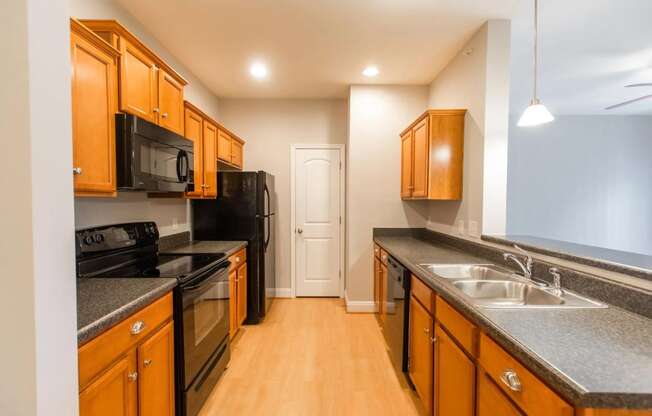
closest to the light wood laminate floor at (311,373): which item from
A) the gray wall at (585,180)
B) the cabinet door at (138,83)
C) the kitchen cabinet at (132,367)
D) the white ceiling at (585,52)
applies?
the kitchen cabinet at (132,367)

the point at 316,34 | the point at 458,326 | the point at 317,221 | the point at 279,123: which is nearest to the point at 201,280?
the point at 458,326

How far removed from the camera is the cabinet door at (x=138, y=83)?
1.70 meters

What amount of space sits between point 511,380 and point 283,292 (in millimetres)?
3551

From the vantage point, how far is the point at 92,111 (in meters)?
1.48

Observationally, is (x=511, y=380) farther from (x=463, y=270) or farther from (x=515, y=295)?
(x=463, y=270)

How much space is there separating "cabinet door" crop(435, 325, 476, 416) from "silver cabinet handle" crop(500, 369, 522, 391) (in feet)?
0.86

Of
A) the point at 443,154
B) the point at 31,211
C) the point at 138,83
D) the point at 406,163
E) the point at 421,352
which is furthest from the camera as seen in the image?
the point at 406,163

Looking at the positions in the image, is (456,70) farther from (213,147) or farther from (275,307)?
(275,307)

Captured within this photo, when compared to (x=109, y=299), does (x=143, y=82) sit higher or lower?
higher

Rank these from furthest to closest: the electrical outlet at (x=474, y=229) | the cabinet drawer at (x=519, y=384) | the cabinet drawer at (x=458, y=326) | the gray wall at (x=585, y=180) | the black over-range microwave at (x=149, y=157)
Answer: the gray wall at (x=585, y=180)
the electrical outlet at (x=474, y=229)
the black over-range microwave at (x=149, y=157)
the cabinet drawer at (x=458, y=326)
the cabinet drawer at (x=519, y=384)

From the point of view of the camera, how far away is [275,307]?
3.92 m

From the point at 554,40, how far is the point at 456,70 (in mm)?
820

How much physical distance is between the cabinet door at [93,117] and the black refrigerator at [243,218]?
5.42ft

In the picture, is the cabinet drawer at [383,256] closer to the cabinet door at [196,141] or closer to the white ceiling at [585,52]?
the cabinet door at [196,141]
